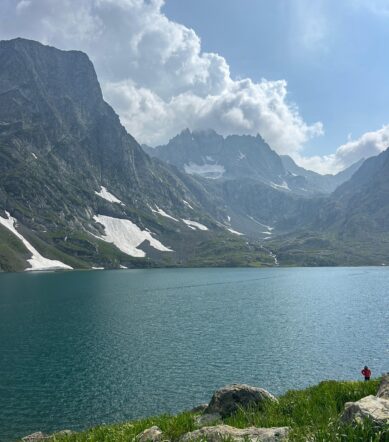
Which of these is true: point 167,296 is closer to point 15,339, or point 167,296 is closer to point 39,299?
point 39,299

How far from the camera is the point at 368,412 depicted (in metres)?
11.2

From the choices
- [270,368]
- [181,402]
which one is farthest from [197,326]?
[181,402]

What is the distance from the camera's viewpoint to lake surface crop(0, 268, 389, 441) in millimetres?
53406

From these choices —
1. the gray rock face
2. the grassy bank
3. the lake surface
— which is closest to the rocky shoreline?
the gray rock face

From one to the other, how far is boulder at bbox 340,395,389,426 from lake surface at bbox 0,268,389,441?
42.6 m

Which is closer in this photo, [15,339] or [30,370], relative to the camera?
[30,370]

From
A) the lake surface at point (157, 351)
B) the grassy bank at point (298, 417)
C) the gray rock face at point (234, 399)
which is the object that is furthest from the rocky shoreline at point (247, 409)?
the lake surface at point (157, 351)

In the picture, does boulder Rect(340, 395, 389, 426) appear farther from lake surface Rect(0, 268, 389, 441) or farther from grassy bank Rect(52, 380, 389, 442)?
lake surface Rect(0, 268, 389, 441)

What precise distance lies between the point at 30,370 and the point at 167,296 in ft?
328

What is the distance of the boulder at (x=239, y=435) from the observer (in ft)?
42.4

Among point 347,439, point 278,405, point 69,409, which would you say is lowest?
point 69,409

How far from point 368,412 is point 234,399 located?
13010 millimetres

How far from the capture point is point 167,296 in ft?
541

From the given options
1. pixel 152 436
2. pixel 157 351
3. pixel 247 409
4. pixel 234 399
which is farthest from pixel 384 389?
pixel 157 351
